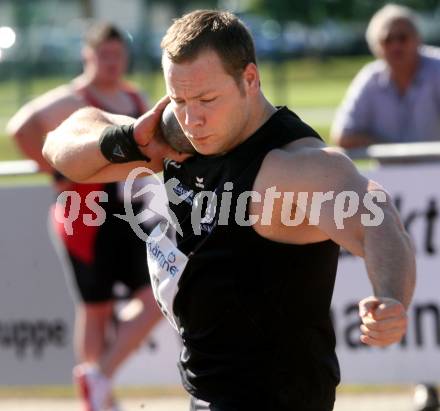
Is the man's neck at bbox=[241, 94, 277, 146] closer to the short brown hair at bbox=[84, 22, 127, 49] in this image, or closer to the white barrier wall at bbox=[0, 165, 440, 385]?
the white barrier wall at bbox=[0, 165, 440, 385]

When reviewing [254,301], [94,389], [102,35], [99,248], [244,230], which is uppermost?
[102,35]

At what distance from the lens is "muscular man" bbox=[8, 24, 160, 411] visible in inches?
257

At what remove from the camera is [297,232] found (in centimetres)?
328

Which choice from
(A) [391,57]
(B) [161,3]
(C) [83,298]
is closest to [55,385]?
(C) [83,298]

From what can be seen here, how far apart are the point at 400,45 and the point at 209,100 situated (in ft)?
13.5

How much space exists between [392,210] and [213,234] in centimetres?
57

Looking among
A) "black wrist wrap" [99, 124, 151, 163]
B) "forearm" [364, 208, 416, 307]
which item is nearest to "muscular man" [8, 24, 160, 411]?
"black wrist wrap" [99, 124, 151, 163]

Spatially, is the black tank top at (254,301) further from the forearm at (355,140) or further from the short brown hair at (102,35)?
the forearm at (355,140)

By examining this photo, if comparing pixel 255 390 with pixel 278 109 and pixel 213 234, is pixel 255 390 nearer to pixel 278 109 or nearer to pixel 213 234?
pixel 213 234

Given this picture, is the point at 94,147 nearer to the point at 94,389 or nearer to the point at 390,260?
the point at 390,260

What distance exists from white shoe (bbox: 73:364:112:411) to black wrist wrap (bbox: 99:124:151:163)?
300 cm

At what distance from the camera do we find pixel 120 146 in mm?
3596

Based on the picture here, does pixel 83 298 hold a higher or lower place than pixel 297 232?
lower

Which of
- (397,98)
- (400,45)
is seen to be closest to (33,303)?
(397,98)
